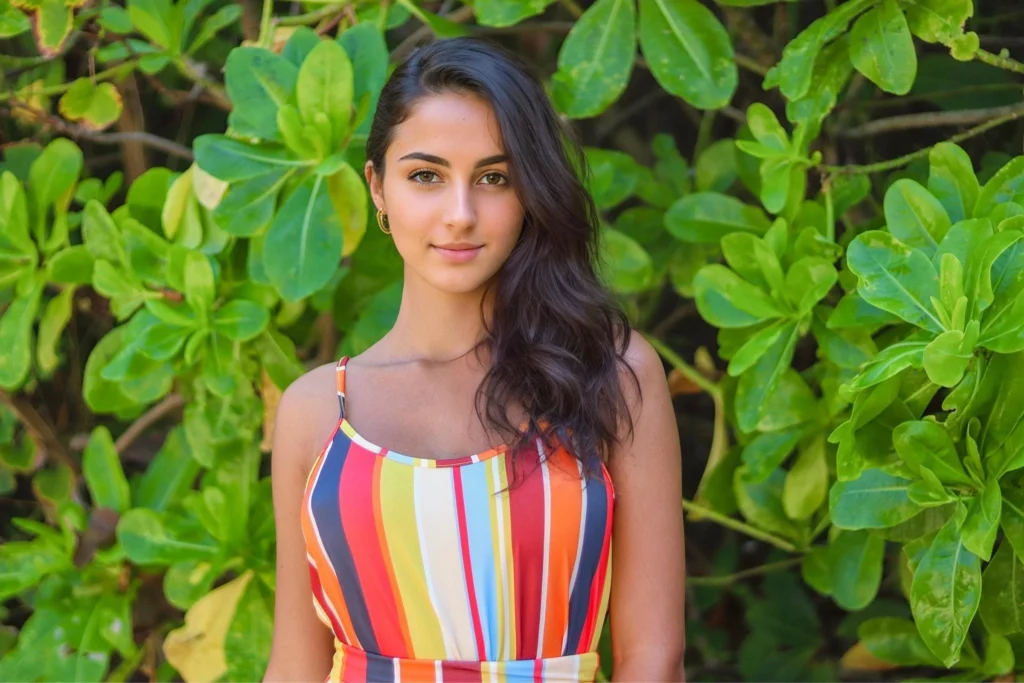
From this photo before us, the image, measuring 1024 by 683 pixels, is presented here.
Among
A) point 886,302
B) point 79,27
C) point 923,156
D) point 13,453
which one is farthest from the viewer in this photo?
point 13,453

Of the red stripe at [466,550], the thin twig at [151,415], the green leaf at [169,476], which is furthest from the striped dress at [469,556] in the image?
the thin twig at [151,415]

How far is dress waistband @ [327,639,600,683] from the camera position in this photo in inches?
57.4

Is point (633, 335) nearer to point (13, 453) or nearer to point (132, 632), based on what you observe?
→ point (132, 632)

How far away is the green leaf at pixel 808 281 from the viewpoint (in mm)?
1578

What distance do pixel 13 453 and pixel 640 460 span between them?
134 centimetres

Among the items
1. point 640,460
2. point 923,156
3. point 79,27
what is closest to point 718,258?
point 923,156

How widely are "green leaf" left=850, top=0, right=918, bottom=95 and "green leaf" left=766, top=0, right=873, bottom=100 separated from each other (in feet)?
0.08

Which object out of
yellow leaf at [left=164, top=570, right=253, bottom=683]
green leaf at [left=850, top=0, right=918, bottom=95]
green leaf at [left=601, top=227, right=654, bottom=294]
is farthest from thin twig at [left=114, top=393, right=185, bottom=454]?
green leaf at [left=850, top=0, right=918, bottom=95]

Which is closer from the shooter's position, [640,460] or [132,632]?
[640,460]

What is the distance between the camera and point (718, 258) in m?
2.15

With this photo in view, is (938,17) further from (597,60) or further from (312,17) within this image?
(312,17)

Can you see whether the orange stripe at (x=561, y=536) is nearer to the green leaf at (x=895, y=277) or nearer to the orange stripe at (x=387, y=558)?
the orange stripe at (x=387, y=558)

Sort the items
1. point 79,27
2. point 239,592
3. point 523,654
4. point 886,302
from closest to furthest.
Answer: point 886,302 < point 523,654 < point 239,592 < point 79,27

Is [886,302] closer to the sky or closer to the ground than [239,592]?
closer to the sky
